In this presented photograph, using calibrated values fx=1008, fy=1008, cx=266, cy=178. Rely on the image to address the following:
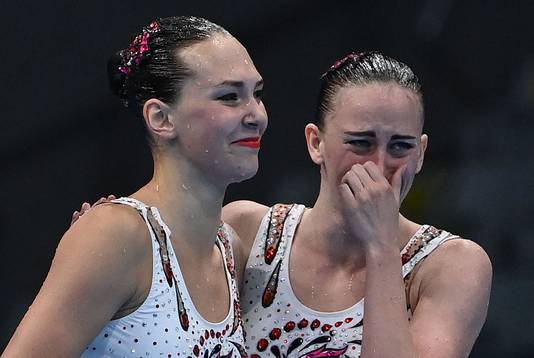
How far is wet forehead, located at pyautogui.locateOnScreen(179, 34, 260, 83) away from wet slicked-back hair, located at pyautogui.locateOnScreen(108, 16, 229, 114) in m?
0.02

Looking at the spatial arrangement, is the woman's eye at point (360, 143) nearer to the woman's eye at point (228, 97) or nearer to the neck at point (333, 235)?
the neck at point (333, 235)

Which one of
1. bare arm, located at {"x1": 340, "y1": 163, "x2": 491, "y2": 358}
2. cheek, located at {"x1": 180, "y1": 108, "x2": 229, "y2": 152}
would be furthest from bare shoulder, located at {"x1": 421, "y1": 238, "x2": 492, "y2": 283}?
cheek, located at {"x1": 180, "y1": 108, "x2": 229, "y2": 152}

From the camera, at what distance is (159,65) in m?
2.29

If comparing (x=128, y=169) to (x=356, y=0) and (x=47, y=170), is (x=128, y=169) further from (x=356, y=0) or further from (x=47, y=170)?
(x=356, y=0)

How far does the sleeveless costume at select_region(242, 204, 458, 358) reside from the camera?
Result: 8.15 feet

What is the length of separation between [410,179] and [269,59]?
4.53 feet

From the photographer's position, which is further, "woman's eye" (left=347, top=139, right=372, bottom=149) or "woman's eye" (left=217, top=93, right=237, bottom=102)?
"woman's eye" (left=347, top=139, right=372, bottom=149)

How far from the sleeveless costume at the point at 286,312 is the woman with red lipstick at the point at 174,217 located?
175 mm

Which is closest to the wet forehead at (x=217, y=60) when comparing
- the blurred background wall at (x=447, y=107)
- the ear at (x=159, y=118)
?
the ear at (x=159, y=118)

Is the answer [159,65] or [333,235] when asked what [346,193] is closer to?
[333,235]

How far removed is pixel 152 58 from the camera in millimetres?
2299

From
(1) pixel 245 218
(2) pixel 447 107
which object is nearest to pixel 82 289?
(1) pixel 245 218

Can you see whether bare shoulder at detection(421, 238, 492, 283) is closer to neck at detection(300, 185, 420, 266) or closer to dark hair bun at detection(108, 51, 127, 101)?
neck at detection(300, 185, 420, 266)

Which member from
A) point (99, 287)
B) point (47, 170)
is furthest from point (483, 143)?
point (99, 287)
